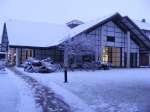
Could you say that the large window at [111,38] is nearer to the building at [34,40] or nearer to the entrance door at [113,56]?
the entrance door at [113,56]

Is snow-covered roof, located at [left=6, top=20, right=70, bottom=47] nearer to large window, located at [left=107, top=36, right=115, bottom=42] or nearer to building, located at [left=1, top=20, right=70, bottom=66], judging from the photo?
building, located at [left=1, top=20, right=70, bottom=66]

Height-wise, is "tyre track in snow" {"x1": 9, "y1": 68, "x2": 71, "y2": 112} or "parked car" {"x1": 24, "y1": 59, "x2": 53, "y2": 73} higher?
"parked car" {"x1": 24, "y1": 59, "x2": 53, "y2": 73}

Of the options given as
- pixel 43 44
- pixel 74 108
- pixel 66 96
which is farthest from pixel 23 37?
pixel 74 108

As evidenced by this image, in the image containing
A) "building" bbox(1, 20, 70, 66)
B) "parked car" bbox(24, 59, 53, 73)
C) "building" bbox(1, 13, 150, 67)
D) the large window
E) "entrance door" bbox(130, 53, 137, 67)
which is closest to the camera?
"parked car" bbox(24, 59, 53, 73)

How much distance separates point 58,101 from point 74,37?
2500cm

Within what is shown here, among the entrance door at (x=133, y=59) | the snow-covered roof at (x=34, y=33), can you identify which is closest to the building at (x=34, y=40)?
the snow-covered roof at (x=34, y=33)

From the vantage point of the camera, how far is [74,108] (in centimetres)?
1063

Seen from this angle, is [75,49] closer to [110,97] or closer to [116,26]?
[116,26]

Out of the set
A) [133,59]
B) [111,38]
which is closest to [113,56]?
[111,38]

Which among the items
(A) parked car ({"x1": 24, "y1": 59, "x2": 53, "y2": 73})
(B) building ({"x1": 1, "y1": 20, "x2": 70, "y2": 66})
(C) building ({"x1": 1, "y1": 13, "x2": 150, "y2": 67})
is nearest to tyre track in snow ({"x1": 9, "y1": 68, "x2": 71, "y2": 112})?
(A) parked car ({"x1": 24, "y1": 59, "x2": 53, "y2": 73})

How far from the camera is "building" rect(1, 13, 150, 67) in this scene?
3838cm

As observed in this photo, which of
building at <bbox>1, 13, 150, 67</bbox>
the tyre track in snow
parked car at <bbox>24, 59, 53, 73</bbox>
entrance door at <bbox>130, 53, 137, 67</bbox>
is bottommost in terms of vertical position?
the tyre track in snow

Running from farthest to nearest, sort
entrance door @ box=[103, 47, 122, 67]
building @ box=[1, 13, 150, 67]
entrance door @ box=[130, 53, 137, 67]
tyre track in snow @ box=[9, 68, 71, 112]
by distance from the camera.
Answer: entrance door @ box=[130, 53, 137, 67] < entrance door @ box=[103, 47, 122, 67] < building @ box=[1, 13, 150, 67] < tyre track in snow @ box=[9, 68, 71, 112]

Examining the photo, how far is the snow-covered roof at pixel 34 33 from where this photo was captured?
40.5 m
